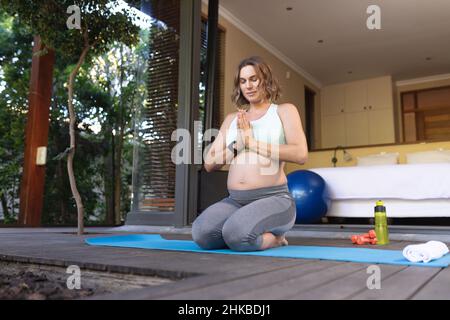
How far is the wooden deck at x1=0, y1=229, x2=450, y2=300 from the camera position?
85cm

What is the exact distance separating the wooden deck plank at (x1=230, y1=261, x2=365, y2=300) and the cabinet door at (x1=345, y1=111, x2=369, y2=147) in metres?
6.57

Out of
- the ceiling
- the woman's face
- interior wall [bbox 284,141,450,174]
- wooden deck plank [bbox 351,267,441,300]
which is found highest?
the ceiling

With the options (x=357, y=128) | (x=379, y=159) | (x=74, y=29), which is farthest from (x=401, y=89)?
Result: (x=74, y=29)

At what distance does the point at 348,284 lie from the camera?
98 centimetres

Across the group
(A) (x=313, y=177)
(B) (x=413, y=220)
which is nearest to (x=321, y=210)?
(A) (x=313, y=177)

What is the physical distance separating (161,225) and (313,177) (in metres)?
1.42

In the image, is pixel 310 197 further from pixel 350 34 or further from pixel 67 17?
pixel 350 34

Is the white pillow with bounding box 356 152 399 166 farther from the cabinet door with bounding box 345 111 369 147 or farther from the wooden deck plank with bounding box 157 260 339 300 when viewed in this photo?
the wooden deck plank with bounding box 157 260 339 300

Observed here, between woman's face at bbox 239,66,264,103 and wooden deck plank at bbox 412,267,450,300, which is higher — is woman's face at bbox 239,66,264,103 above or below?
above

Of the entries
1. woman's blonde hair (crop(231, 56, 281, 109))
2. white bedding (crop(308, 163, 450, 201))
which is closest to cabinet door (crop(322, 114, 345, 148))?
white bedding (crop(308, 163, 450, 201))

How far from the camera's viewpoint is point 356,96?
7.59m

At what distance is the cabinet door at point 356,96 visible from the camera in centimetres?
752

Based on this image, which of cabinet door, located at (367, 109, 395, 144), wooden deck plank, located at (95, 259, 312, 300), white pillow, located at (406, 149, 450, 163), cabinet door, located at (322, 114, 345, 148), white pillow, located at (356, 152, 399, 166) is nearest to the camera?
wooden deck plank, located at (95, 259, 312, 300)
